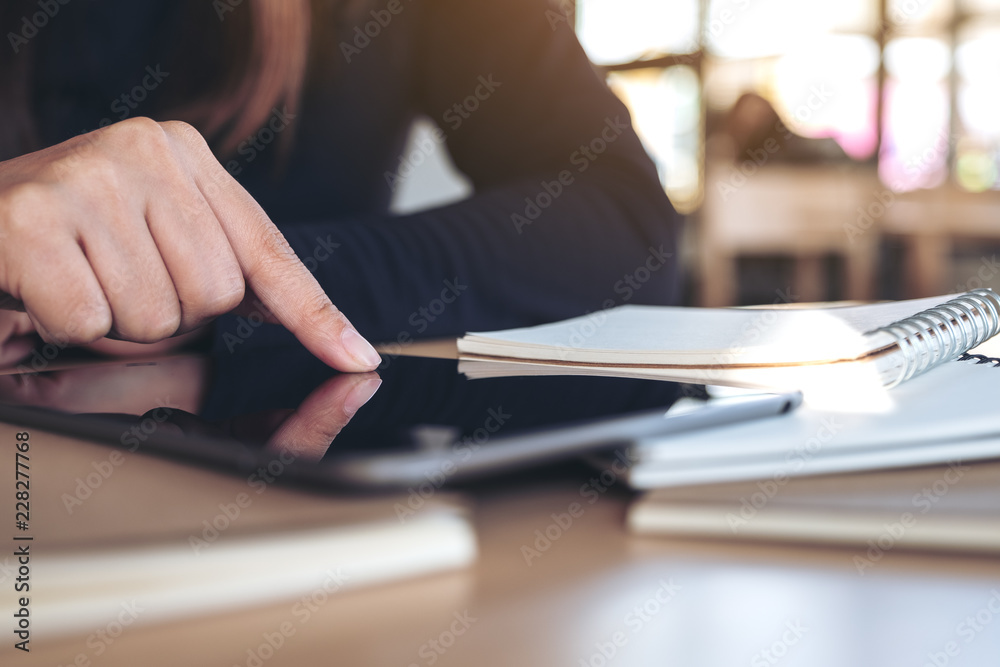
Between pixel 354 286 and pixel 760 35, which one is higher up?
pixel 760 35

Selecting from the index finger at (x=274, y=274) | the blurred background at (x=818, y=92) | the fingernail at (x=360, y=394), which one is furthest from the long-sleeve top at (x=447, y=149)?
the blurred background at (x=818, y=92)

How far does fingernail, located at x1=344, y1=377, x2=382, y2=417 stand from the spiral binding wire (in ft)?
0.68

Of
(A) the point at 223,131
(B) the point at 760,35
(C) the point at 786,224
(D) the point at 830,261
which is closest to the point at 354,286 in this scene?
(A) the point at 223,131

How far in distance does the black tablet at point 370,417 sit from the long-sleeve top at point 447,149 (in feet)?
0.66

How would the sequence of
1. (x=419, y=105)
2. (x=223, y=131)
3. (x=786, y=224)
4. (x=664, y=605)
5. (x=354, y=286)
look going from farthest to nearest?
1. (x=786, y=224)
2. (x=419, y=105)
3. (x=223, y=131)
4. (x=354, y=286)
5. (x=664, y=605)

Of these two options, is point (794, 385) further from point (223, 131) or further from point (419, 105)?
point (419, 105)

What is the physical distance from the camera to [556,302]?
696mm

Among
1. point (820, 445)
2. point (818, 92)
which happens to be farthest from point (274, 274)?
point (818, 92)

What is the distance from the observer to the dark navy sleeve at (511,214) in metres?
0.64

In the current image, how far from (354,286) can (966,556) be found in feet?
1.59

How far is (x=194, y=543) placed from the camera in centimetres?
19

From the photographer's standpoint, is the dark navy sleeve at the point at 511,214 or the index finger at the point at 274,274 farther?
the dark navy sleeve at the point at 511,214

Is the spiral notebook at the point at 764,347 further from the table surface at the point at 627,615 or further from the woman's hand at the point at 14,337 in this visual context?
the woman's hand at the point at 14,337

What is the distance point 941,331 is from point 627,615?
223mm
